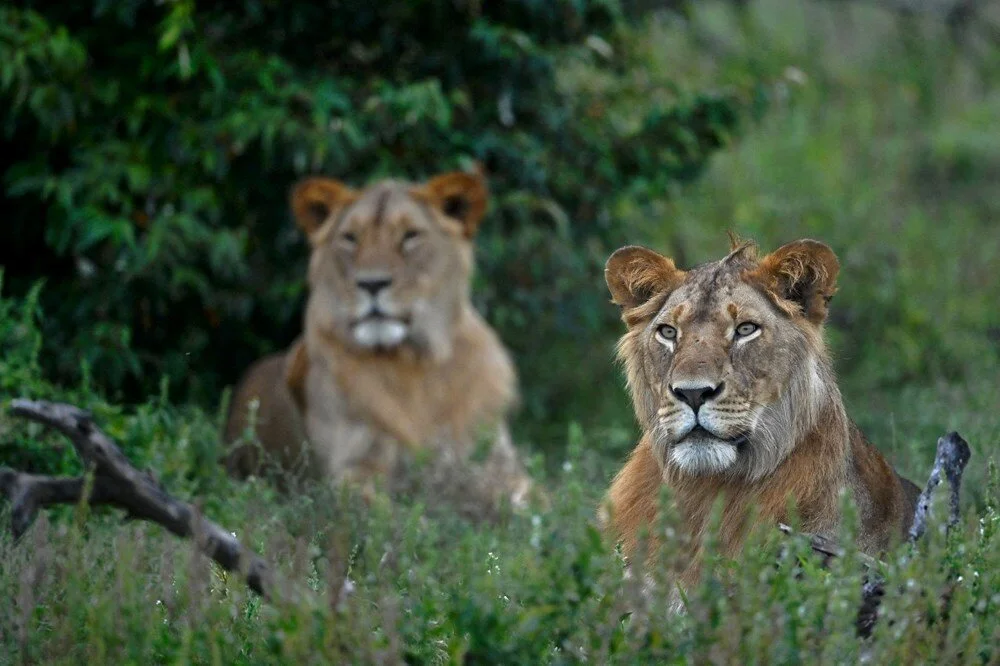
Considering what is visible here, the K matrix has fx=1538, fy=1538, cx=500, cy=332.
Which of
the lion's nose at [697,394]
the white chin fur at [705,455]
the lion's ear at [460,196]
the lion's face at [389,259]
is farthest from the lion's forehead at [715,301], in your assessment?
the lion's ear at [460,196]

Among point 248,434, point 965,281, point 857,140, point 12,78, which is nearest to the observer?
point 248,434

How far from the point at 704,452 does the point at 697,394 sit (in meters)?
0.14

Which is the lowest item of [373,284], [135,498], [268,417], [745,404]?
[268,417]

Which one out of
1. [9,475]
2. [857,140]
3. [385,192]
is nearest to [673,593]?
[9,475]

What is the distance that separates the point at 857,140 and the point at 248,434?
804 cm

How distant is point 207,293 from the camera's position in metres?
7.22

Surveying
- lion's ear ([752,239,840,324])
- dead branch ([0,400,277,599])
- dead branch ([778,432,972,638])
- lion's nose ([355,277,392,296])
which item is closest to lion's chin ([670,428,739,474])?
dead branch ([778,432,972,638])

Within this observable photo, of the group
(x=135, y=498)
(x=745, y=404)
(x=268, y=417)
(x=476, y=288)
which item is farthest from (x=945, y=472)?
(x=476, y=288)

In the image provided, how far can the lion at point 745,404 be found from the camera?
373 cm

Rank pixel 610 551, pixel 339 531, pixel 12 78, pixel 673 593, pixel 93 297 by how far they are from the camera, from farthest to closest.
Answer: pixel 93 297
pixel 12 78
pixel 673 593
pixel 610 551
pixel 339 531

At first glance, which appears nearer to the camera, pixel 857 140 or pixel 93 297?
pixel 93 297

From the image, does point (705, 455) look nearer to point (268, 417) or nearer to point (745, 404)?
point (745, 404)

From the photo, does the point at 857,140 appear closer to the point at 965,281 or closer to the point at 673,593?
the point at 965,281

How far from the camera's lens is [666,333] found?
3.92 m
